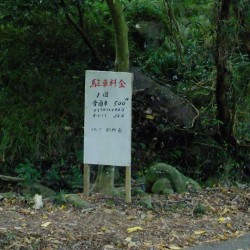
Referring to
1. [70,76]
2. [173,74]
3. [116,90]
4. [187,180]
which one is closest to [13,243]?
[116,90]

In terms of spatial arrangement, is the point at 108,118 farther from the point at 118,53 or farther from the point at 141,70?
the point at 141,70

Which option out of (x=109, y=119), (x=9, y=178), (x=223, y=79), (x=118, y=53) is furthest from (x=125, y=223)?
(x=223, y=79)

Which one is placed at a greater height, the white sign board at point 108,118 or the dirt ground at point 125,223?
the white sign board at point 108,118

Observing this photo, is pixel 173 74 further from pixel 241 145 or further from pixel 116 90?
pixel 116 90

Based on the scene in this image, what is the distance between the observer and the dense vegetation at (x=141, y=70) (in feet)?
30.2

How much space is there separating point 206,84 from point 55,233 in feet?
19.1

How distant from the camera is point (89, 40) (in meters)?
11.0

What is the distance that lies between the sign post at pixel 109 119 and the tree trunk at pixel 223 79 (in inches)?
83.4

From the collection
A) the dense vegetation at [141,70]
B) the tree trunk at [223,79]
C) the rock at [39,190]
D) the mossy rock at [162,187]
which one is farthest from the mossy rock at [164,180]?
the tree trunk at [223,79]

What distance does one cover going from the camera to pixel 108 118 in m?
7.24

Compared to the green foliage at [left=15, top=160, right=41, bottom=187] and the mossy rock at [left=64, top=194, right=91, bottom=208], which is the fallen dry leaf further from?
the green foliage at [left=15, top=160, right=41, bottom=187]

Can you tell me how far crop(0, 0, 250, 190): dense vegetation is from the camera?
9211 mm

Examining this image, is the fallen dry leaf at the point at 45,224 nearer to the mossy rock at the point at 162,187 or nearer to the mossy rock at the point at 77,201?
the mossy rock at the point at 77,201

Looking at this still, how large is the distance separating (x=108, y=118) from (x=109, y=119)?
2 centimetres
